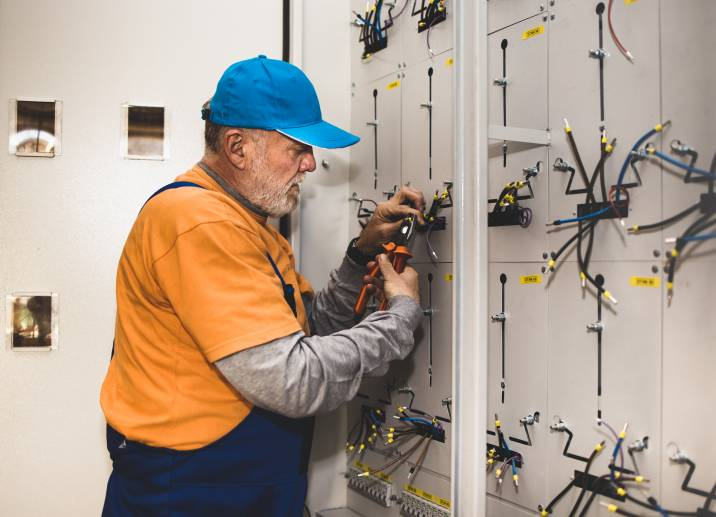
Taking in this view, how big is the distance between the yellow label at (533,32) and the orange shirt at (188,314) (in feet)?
2.59

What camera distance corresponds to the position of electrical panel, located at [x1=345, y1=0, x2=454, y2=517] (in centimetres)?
181

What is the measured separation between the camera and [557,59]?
57.4 inches

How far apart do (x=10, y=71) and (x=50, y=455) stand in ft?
3.81

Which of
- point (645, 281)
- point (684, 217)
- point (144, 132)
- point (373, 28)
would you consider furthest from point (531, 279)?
point (144, 132)

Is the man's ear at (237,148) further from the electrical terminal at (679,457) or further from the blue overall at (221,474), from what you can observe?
the electrical terminal at (679,457)

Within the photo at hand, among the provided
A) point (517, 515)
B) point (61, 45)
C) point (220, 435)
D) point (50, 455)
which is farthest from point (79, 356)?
point (517, 515)

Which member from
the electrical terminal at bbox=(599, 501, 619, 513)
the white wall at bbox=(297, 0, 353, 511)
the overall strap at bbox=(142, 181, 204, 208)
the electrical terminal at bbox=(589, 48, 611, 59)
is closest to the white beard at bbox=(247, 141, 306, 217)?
the overall strap at bbox=(142, 181, 204, 208)

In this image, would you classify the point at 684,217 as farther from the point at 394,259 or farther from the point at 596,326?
the point at 394,259

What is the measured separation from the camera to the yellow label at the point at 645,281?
1.23 metres

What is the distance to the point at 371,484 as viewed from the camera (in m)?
2.09

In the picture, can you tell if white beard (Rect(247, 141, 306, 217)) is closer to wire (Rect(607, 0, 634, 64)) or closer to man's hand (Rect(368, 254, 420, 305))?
man's hand (Rect(368, 254, 420, 305))

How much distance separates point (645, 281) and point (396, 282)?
60 centimetres

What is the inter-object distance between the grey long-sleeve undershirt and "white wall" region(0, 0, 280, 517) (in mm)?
907

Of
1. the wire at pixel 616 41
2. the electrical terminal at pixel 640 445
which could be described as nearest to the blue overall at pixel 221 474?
the electrical terminal at pixel 640 445
